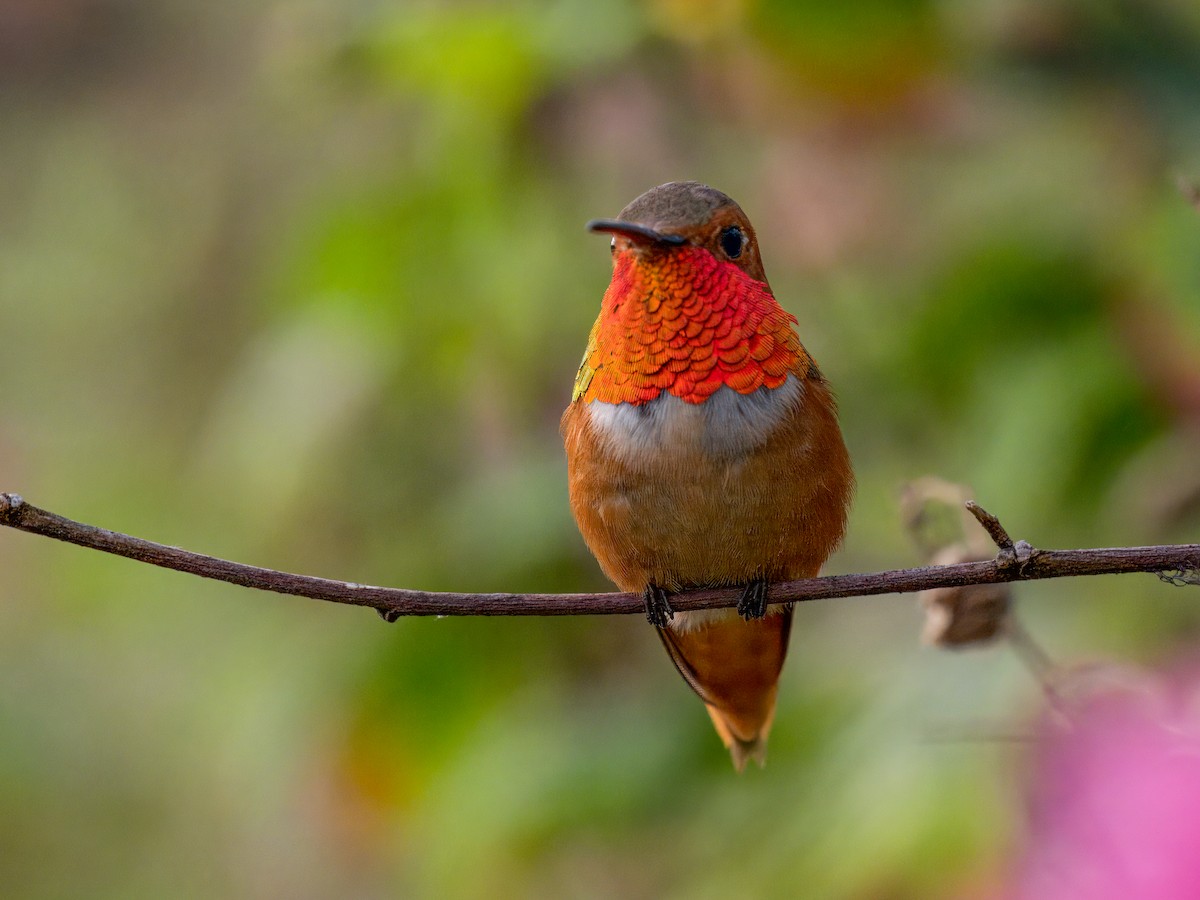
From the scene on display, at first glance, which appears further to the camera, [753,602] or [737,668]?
[737,668]

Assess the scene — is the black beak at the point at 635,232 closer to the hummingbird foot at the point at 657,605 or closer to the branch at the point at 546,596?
the branch at the point at 546,596

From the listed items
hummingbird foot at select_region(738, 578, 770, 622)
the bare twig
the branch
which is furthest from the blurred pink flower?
hummingbird foot at select_region(738, 578, 770, 622)

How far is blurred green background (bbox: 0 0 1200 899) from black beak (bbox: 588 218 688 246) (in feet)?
3.12

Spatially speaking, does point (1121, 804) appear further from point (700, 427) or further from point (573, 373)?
point (573, 373)

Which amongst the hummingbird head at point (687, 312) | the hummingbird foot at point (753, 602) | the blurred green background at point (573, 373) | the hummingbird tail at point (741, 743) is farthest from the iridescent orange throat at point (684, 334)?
the hummingbird tail at point (741, 743)

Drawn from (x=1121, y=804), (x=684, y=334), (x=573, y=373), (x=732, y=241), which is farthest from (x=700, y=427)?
(x=573, y=373)

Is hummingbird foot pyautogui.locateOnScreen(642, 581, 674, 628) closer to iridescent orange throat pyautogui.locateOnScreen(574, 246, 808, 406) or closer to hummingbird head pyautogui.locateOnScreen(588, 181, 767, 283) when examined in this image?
iridescent orange throat pyautogui.locateOnScreen(574, 246, 808, 406)

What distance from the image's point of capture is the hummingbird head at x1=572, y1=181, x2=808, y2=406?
208 cm

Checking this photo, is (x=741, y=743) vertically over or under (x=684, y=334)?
under

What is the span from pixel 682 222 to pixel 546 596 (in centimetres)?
61

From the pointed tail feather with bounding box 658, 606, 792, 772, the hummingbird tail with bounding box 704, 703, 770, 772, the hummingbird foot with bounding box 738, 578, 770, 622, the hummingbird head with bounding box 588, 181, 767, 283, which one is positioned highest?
the hummingbird head with bounding box 588, 181, 767, 283

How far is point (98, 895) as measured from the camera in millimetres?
5375

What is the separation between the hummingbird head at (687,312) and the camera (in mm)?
2084

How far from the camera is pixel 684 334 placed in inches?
86.5
